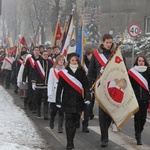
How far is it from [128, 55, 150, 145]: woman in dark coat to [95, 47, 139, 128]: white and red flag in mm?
302

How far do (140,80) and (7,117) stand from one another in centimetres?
401

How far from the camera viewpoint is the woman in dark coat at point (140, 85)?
336 inches

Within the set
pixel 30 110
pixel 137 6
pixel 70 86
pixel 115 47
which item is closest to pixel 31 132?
pixel 70 86

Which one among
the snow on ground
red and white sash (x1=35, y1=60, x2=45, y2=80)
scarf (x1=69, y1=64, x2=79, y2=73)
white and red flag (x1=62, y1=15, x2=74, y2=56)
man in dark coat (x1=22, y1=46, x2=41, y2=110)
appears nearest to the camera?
the snow on ground

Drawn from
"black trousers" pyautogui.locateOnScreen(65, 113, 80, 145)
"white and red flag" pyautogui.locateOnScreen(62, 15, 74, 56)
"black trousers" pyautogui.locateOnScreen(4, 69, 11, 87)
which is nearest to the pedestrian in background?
"black trousers" pyautogui.locateOnScreen(4, 69, 11, 87)

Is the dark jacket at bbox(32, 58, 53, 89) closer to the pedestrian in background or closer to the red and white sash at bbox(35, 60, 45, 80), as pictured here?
the red and white sash at bbox(35, 60, 45, 80)

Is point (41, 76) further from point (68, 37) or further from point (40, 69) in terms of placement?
point (68, 37)

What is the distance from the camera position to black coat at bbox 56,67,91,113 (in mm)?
8034

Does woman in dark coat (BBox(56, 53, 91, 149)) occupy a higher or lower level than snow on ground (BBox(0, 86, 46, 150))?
higher

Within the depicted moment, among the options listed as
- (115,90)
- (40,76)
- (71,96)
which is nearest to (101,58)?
(115,90)

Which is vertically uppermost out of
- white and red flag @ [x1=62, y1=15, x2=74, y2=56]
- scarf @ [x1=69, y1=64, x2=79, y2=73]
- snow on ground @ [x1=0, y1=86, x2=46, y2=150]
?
white and red flag @ [x1=62, y1=15, x2=74, y2=56]

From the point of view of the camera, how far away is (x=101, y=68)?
8688 mm

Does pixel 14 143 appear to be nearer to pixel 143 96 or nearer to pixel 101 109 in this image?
pixel 101 109

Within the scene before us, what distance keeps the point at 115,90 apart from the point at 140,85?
0.51 meters
